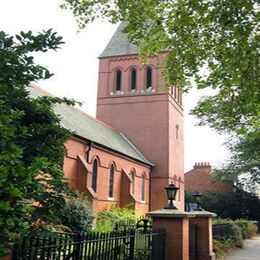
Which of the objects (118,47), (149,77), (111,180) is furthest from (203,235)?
(118,47)

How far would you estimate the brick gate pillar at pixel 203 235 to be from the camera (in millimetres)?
10306

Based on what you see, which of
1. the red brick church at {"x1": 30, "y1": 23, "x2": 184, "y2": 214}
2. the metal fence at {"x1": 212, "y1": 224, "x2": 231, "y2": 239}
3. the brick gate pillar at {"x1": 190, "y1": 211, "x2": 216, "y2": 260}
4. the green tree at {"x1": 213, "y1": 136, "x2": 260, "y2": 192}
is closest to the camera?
the brick gate pillar at {"x1": 190, "y1": 211, "x2": 216, "y2": 260}

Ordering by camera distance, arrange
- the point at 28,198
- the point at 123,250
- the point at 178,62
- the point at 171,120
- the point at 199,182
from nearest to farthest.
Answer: the point at 28,198 → the point at 123,250 → the point at 178,62 → the point at 171,120 → the point at 199,182

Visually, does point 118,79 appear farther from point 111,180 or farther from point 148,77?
point 111,180

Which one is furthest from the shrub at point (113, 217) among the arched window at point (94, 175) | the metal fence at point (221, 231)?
the metal fence at point (221, 231)

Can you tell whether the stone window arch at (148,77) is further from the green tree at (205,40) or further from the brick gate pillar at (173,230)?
the brick gate pillar at (173,230)

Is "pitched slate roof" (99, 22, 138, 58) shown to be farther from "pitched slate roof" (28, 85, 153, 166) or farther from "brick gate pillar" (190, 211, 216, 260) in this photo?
"brick gate pillar" (190, 211, 216, 260)

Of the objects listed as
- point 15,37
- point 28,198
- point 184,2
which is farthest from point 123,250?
point 184,2

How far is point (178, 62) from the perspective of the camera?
9008 millimetres

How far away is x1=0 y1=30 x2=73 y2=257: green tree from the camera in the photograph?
260cm

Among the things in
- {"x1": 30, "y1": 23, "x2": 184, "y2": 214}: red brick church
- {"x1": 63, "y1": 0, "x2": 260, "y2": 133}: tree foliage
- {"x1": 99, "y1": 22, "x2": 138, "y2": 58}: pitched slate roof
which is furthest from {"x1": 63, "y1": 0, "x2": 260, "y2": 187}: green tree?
{"x1": 99, "y1": 22, "x2": 138, "y2": 58}: pitched slate roof

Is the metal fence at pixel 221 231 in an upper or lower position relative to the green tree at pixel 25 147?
lower

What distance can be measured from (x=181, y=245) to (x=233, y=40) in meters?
4.72

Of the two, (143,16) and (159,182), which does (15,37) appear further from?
(159,182)
